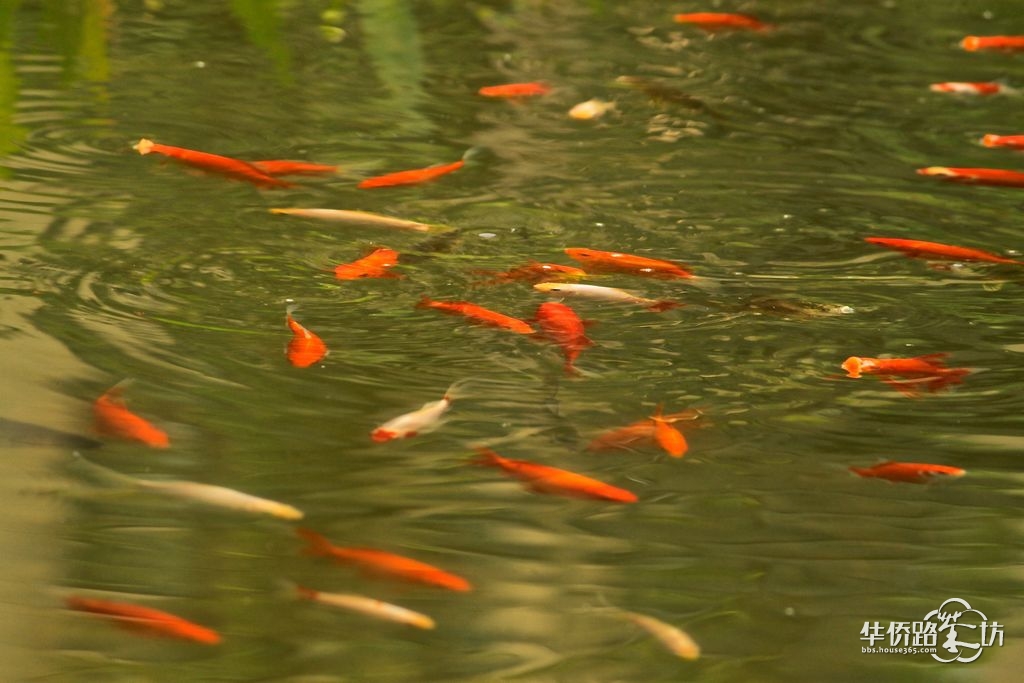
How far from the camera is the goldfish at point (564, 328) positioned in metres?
2.23

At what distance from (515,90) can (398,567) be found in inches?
90.7

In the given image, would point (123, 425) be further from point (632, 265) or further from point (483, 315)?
point (632, 265)

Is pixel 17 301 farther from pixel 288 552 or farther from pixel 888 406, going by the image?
pixel 888 406

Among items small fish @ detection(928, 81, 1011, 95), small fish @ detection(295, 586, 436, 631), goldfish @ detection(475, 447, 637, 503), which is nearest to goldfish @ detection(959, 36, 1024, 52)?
small fish @ detection(928, 81, 1011, 95)

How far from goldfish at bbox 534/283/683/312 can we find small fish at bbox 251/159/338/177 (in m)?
0.86

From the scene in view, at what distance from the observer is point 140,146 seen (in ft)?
9.90

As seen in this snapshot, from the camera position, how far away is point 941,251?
8.86 feet

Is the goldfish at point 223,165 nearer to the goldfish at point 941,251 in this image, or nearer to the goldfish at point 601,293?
the goldfish at point 601,293

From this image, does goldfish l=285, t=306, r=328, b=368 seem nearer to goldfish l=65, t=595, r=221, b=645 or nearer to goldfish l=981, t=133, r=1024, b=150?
goldfish l=65, t=595, r=221, b=645

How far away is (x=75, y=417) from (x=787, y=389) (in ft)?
3.62

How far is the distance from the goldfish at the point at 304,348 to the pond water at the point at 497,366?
0.02 meters

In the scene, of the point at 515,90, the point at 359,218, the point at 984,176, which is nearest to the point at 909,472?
the point at 359,218

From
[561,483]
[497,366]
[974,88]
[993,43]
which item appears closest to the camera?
[561,483]

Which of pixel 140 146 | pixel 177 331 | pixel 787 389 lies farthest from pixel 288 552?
pixel 140 146
